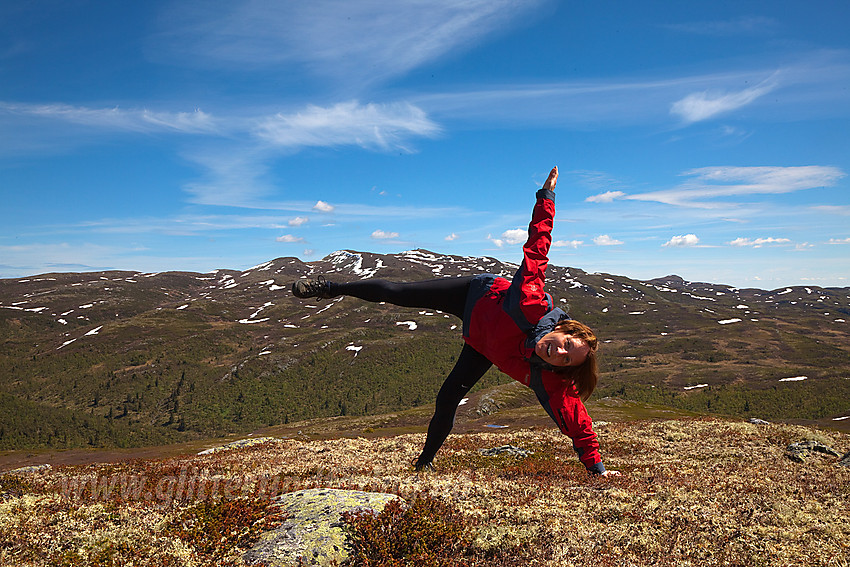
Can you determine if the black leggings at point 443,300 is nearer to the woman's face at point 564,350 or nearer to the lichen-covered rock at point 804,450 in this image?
the woman's face at point 564,350

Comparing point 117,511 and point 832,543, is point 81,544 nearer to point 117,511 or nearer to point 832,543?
point 117,511

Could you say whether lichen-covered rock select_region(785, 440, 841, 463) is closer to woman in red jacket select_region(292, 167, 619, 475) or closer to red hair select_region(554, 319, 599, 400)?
woman in red jacket select_region(292, 167, 619, 475)

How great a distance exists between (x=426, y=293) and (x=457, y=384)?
189cm

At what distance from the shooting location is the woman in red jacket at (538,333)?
5.97 meters

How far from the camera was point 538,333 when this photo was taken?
20.3ft

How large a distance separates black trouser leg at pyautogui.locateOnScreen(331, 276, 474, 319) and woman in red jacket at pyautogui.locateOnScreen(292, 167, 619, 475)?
0.02m

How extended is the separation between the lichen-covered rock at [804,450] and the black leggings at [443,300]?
492 inches

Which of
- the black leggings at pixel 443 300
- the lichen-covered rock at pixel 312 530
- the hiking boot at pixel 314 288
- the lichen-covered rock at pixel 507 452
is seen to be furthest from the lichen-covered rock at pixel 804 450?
the hiking boot at pixel 314 288

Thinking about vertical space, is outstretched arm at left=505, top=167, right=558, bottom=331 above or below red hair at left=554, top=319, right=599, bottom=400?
above

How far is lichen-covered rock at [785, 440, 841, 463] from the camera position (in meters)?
14.7

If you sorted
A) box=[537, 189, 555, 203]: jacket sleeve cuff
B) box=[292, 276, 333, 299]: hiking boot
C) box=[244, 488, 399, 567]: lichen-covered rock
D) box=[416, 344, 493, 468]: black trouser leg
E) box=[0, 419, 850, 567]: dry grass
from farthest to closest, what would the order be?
box=[292, 276, 333, 299]: hiking boot, box=[416, 344, 493, 468]: black trouser leg, box=[537, 189, 555, 203]: jacket sleeve cuff, box=[0, 419, 850, 567]: dry grass, box=[244, 488, 399, 567]: lichen-covered rock

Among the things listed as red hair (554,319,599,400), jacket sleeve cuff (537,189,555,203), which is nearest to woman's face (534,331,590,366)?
Answer: red hair (554,319,599,400)

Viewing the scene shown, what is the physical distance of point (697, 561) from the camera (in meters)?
5.81

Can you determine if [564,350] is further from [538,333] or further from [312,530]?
[312,530]
